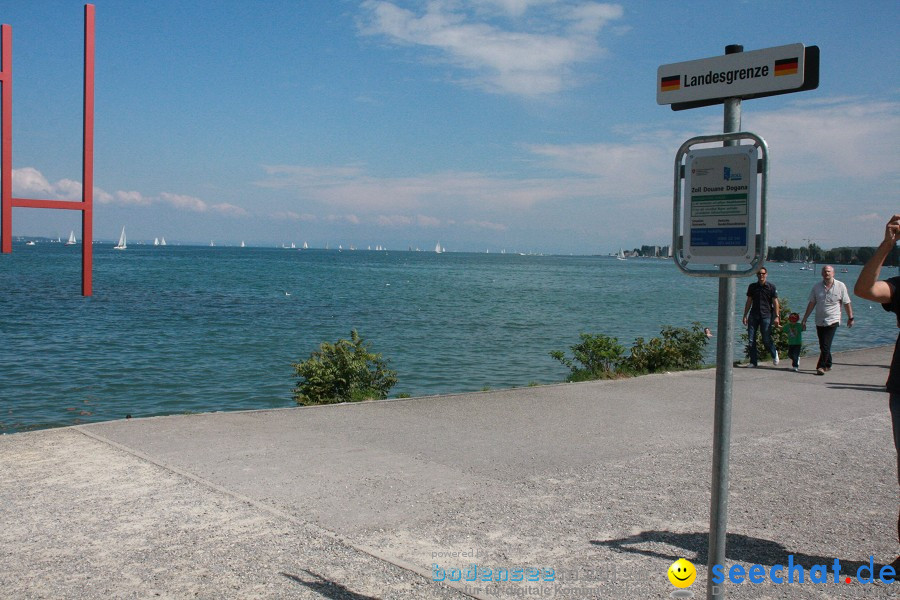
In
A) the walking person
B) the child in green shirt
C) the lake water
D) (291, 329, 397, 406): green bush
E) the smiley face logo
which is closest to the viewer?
the smiley face logo

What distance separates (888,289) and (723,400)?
2.04 metres

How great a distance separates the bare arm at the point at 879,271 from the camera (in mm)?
3829

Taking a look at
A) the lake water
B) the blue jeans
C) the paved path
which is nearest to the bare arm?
the paved path

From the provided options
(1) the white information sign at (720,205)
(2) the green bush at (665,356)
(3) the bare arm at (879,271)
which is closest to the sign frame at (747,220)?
(1) the white information sign at (720,205)

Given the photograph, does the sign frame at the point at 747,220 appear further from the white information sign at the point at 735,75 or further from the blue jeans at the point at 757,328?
the blue jeans at the point at 757,328

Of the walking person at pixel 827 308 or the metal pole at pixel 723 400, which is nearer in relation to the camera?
the metal pole at pixel 723 400

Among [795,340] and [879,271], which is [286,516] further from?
[795,340]

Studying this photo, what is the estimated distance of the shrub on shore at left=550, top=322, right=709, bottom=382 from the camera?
1377 cm

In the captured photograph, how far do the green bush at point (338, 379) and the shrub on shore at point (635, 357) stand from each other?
3774 millimetres

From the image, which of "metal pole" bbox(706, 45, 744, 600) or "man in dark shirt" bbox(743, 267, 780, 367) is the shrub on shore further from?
"metal pole" bbox(706, 45, 744, 600)

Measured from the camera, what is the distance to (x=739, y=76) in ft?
10.5

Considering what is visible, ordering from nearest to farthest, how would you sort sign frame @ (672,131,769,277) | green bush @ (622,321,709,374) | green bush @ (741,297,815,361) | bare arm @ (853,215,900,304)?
sign frame @ (672,131,769,277)
bare arm @ (853,215,900,304)
green bush @ (622,321,709,374)
green bush @ (741,297,815,361)

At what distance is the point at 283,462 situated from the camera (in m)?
6.63

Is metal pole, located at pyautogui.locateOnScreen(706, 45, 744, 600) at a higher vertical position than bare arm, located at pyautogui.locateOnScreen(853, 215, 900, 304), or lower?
lower
